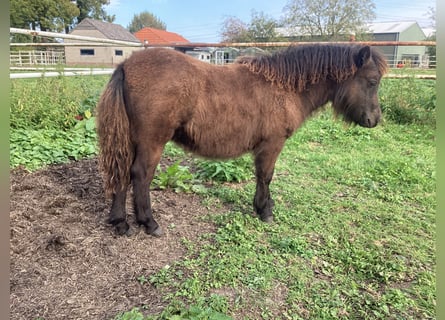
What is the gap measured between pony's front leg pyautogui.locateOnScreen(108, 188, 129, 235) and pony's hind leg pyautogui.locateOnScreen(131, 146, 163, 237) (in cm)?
12

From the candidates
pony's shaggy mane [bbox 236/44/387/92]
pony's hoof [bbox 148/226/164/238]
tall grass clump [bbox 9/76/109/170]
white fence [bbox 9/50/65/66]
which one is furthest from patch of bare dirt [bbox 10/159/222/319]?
white fence [bbox 9/50/65/66]

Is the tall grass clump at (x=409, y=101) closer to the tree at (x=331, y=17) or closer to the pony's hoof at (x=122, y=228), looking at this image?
the pony's hoof at (x=122, y=228)

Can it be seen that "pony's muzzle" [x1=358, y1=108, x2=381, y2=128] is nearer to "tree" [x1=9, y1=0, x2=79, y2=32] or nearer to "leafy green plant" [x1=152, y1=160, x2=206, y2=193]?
"leafy green plant" [x1=152, y1=160, x2=206, y2=193]

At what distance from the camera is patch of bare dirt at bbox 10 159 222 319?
209 cm

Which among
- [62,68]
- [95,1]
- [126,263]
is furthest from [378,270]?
[95,1]

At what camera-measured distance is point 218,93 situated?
3.02 meters

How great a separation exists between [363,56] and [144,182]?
2603 mm

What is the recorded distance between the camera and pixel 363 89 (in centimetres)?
336

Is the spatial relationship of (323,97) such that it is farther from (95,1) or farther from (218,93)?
(95,1)

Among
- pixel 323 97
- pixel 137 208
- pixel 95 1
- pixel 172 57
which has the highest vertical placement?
pixel 95 1

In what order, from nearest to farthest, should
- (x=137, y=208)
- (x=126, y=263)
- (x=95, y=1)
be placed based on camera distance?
(x=126, y=263) < (x=137, y=208) < (x=95, y=1)

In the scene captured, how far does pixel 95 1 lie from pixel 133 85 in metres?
46.8

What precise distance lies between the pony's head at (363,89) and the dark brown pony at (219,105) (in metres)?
0.01

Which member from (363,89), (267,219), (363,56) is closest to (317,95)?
(363,89)
